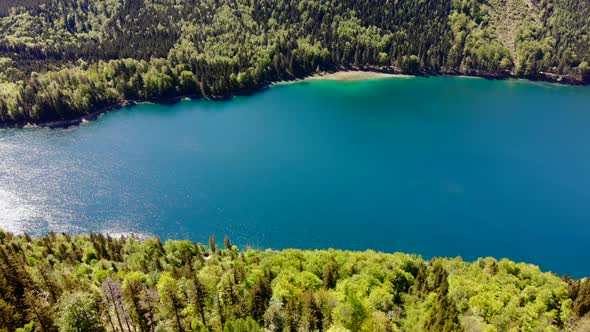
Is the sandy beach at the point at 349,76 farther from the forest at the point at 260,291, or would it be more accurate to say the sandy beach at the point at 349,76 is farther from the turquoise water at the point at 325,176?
the forest at the point at 260,291

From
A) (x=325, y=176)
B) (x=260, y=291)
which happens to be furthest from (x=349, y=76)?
(x=260, y=291)

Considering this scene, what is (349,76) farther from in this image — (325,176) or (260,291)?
(260,291)

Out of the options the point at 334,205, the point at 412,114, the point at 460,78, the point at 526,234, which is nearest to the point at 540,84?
the point at 460,78

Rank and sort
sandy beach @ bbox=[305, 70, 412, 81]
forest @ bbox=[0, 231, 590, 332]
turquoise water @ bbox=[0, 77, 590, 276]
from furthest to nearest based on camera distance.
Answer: sandy beach @ bbox=[305, 70, 412, 81] < turquoise water @ bbox=[0, 77, 590, 276] < forest @ bbox=[0, 231, 590, 332]

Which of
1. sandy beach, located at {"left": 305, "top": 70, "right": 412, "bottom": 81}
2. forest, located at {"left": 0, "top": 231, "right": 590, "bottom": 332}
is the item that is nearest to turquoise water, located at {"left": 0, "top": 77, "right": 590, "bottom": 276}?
forest, located at {"left": 0, "top": 231, "right": 590, "bottom": 332}

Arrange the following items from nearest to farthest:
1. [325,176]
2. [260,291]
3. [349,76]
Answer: [260,291], [325,176], [349,76]

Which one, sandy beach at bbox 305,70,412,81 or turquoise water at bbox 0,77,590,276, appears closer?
turquoise water at bbox 0,77,590,276

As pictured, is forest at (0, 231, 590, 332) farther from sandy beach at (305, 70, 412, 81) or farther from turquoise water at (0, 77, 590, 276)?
sandy beach at (305, 70, 412, 81)

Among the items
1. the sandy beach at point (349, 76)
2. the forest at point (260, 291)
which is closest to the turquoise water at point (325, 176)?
the forest at point (260, 291)
